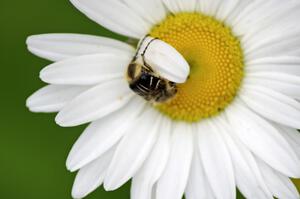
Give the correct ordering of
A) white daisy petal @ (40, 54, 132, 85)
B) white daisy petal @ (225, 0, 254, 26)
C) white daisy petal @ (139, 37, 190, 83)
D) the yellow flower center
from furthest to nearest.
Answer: the yellow flower center
white daisy petal @ (225, 0, 254, 26)
white daisy petal @ (40, 54, 132, 85)
white daisy petal @ (139, 37, 190, 83)

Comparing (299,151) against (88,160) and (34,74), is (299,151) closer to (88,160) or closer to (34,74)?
(88,160)

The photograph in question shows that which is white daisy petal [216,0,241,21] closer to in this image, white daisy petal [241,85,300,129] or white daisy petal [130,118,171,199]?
white daisy petal [241,85,300,129]

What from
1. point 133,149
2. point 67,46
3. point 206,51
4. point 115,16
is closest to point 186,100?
point 206,51

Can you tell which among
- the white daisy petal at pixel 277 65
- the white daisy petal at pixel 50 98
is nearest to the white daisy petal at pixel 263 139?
the white daisy petal at pixel 277 65

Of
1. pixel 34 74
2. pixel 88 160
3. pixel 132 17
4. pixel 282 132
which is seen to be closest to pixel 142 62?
pixel 132 17

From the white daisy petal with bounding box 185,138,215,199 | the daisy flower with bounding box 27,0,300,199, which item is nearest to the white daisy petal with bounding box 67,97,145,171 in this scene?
the daisy flower with bounding box 27,0,300,199

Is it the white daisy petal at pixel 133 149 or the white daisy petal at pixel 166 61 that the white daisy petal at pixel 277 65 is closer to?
the white daisy petal at pixel 166 61

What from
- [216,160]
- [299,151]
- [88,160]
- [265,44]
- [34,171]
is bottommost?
[34,171]
